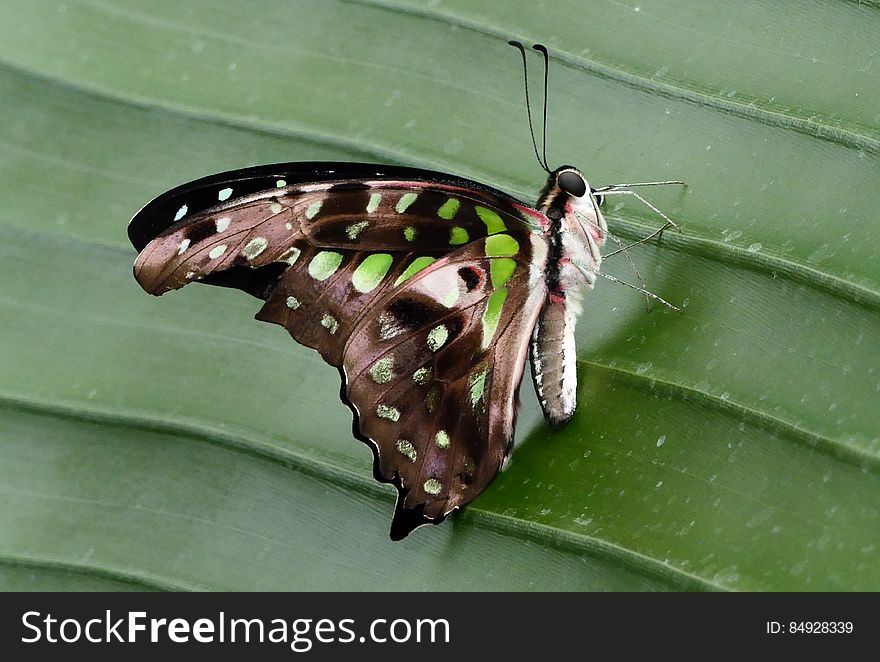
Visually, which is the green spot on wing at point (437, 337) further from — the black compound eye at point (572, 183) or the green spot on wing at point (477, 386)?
the black compound eye at point (572, 183)

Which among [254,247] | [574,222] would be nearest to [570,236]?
[574,222]

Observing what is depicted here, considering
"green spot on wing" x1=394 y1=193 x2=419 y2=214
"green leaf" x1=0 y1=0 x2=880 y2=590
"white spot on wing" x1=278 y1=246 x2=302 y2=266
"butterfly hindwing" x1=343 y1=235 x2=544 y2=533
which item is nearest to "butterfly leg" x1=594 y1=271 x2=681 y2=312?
"green leaf" x1=0 y1=0 x2=880 y2=590

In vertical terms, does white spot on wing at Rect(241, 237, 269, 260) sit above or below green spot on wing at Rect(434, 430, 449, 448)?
above

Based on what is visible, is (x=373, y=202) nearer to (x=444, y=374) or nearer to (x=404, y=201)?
(x=404, y=201)

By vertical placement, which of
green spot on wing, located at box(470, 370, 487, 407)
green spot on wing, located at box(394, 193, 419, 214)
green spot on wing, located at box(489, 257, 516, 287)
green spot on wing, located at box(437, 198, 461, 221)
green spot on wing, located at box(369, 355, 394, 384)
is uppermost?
green spot on wing, located at box(394, 193, 419, 214)

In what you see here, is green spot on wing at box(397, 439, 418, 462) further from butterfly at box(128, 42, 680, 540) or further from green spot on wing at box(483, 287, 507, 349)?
green spot on wing at box(483, 287, 507, 349)

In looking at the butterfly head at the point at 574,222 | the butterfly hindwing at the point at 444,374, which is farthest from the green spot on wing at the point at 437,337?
the butterfly head at the point at 574,222

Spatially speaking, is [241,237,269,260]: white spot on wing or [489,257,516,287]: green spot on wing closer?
[241,237,269,260]: white spot on wing

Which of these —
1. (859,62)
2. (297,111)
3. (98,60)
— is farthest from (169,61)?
(859,62)
